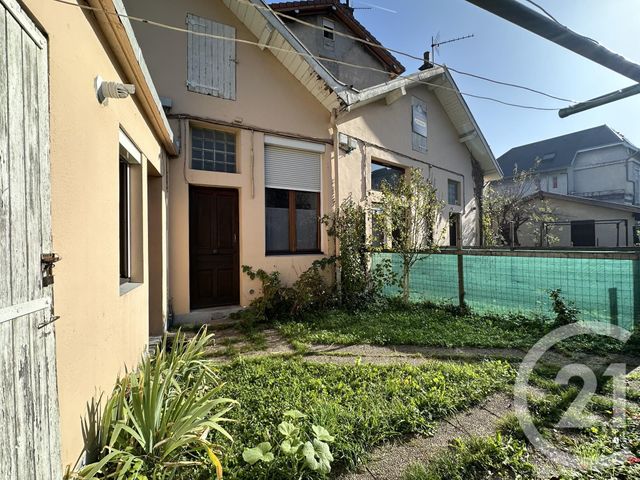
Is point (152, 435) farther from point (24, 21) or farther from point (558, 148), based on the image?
point (558, 148)

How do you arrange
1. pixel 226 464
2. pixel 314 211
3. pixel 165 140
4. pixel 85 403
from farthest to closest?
pixel 314 211 → pixel 165 140 → pixel 226 464 → pixel 85 403

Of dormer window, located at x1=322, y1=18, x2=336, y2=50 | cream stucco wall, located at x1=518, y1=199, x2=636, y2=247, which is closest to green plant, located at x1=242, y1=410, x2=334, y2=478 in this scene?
dormer window, located at x1=322, y1=18, x2=336, y2=50

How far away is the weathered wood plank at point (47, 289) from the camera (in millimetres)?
1368

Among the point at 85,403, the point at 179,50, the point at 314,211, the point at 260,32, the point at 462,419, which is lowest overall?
the point at 462,419

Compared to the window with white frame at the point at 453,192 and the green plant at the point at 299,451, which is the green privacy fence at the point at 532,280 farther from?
the window with white frame at the point at 453,192

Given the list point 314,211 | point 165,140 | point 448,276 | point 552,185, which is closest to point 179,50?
point 165,140

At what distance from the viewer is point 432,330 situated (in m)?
4.68

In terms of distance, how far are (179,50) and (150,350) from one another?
495cm

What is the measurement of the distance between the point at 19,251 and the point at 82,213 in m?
0.61

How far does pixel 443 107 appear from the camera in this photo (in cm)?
1053

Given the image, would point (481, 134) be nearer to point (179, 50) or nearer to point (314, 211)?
point (314, 211)

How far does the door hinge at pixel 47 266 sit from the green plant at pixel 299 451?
4.71ft

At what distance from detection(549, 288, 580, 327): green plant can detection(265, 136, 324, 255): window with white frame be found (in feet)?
14.2

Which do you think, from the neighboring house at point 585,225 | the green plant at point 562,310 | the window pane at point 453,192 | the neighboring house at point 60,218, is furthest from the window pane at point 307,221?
the neighboring house at point 585,225
